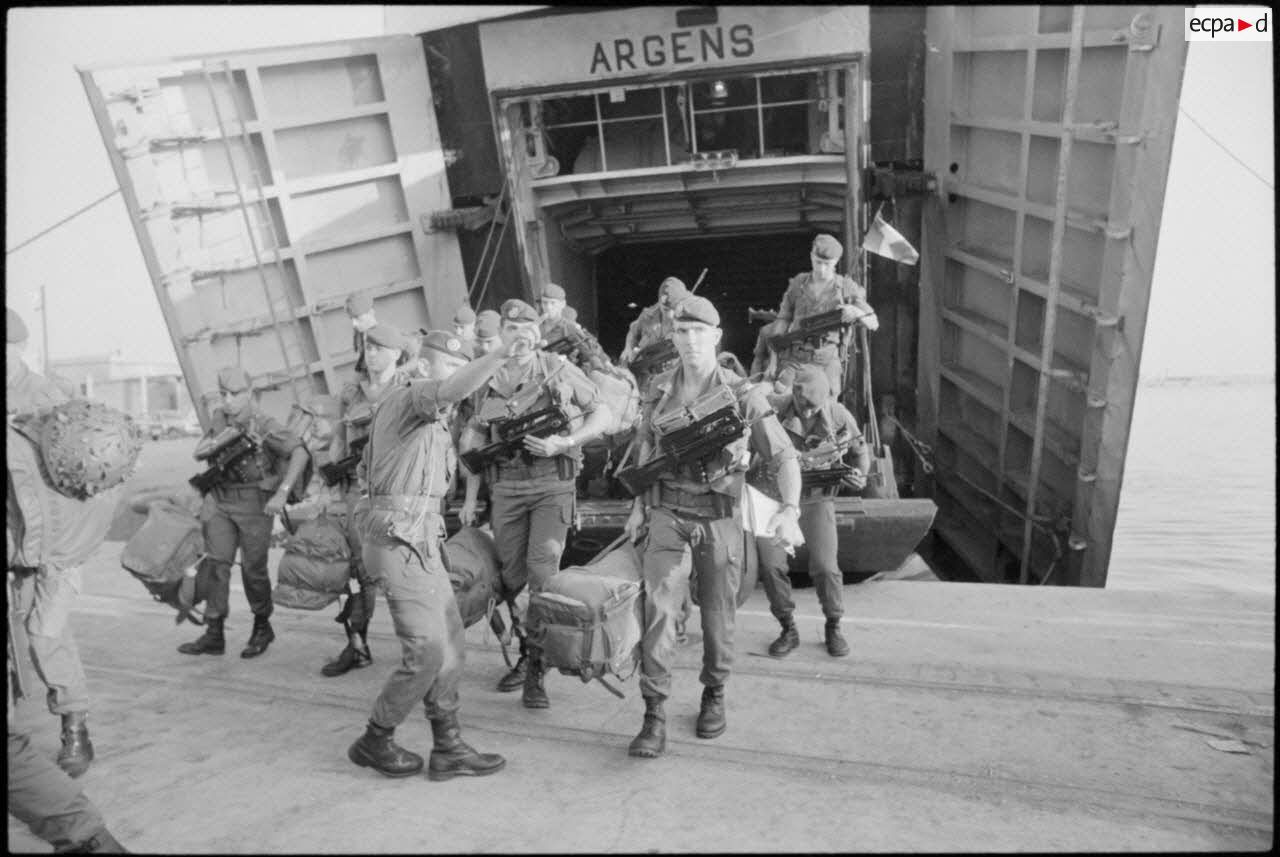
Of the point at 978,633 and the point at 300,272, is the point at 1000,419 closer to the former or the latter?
the point at 978,633

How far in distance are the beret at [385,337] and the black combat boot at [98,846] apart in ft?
7.46

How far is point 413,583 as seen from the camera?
3584mm

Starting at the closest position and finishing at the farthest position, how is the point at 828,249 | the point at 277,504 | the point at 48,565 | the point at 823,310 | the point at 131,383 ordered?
the point at 48,565
the point at 277,504
the point at 828,249
the point at 823,310
the point at 131,383

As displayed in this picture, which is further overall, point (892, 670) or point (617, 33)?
point (617, 33)

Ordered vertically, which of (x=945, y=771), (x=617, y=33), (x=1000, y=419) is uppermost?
(x=617, y=33)

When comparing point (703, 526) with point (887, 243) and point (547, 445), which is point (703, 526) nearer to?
point (547, 445)

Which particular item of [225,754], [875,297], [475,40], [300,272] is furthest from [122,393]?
[225,754]

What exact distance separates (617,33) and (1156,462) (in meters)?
8.89

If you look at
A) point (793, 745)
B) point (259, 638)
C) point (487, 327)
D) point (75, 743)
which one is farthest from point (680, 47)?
point (75, 743)

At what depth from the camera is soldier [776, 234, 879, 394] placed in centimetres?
638

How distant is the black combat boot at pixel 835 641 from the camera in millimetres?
4773

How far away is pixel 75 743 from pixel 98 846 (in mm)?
976

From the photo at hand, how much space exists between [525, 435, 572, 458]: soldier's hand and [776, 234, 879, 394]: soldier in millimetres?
2386

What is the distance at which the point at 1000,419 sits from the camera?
7.63 meters
